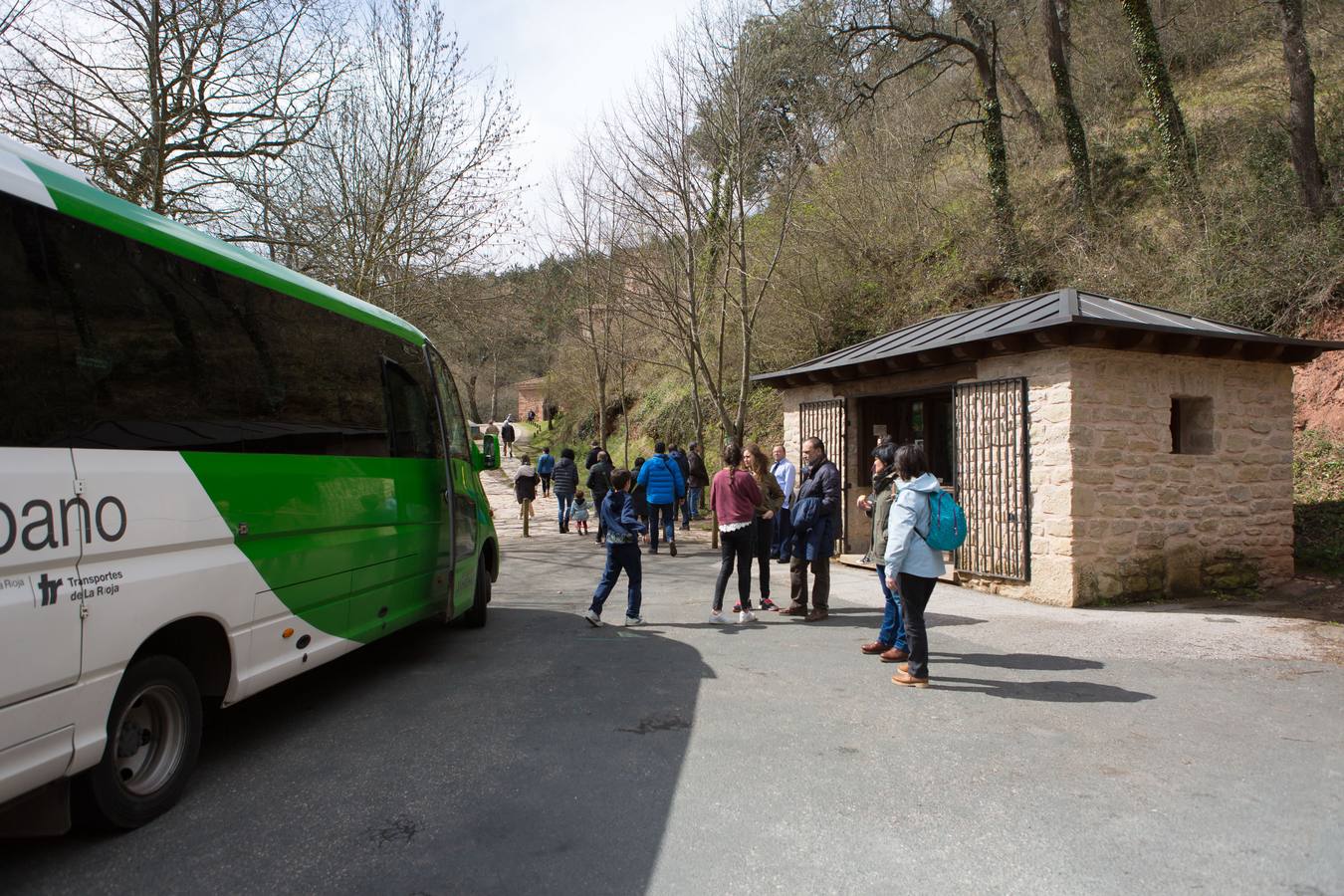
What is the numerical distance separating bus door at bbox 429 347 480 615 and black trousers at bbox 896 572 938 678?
338 centimetres

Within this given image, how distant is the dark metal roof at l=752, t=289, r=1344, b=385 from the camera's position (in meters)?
8.20

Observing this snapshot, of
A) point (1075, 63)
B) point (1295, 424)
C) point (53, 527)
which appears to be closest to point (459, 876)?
point (53, 527)

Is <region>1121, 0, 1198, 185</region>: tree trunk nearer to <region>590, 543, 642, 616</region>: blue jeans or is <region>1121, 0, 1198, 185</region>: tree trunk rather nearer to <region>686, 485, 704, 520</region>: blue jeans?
<region>686, 485, 704, 520</region>: blue jeans

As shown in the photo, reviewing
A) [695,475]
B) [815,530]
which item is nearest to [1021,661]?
[815,530]

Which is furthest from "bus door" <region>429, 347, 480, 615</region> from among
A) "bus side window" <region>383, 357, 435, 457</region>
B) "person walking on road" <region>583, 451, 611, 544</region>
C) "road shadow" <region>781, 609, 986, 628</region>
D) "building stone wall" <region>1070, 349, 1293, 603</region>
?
"person walking on road" <region>583, 451, 611, 544</region>

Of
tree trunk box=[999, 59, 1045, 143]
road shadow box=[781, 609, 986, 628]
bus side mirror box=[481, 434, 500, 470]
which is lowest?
road shadow box=[781, 609, 986, 628]

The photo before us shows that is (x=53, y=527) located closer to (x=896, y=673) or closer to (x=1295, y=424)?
(x=896, y=673)

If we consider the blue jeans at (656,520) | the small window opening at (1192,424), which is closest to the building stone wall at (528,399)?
the blue jeans at (656,520)

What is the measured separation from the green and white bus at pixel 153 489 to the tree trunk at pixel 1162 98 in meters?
15.7

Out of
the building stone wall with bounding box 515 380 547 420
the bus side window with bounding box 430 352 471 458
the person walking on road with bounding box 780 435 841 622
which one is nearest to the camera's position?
the bus side window with bounding box 430 352 471 458

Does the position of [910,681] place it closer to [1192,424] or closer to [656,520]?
[1192,424]

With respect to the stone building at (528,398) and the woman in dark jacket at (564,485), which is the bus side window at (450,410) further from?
the stone building at (528,398)

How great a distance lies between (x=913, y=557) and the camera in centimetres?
531

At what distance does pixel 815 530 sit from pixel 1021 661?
217 centimetres
